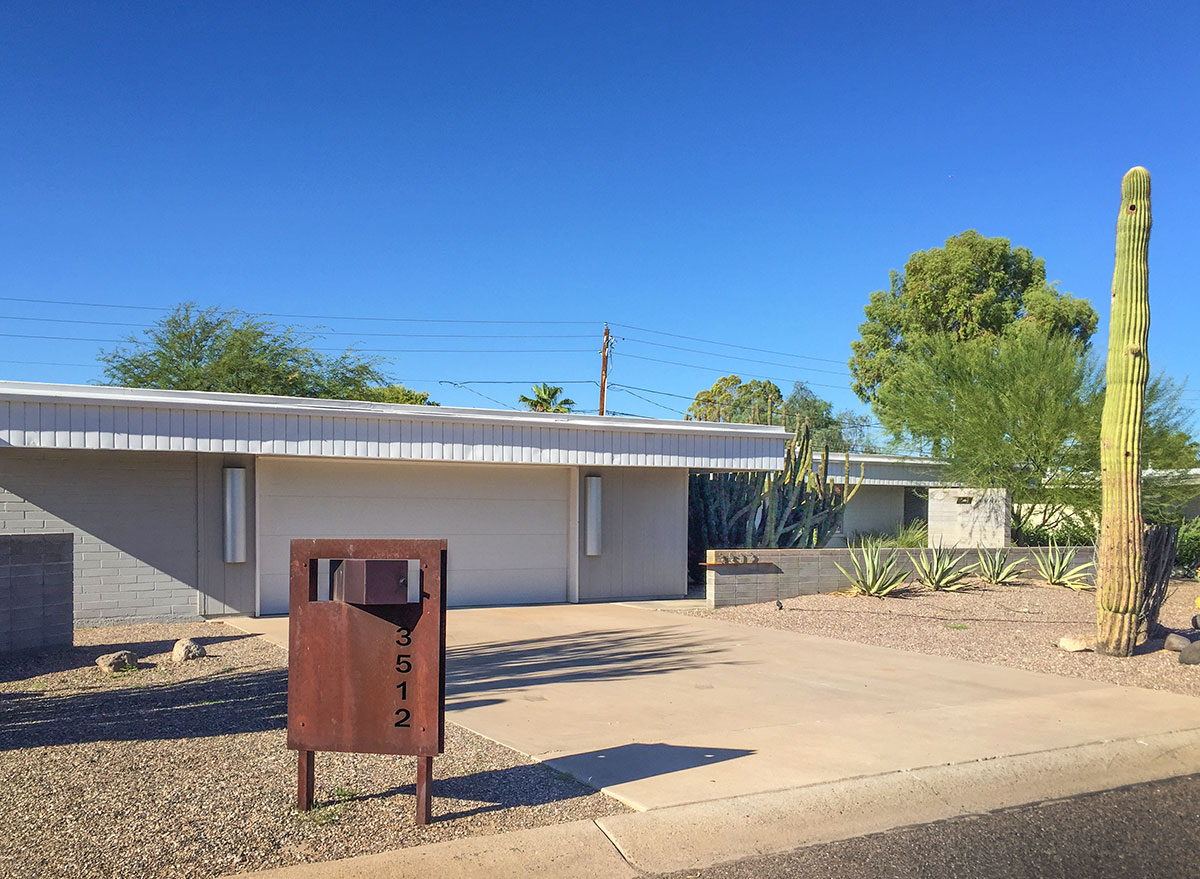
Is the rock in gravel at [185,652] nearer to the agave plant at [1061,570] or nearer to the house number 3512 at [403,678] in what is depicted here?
the house number 3512 at [403,678]

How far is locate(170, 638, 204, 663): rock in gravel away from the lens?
10.4 m

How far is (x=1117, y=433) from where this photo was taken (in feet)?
37.0

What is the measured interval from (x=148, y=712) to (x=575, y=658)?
4.59 m

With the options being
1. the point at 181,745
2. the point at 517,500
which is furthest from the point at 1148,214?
the point at 181,745

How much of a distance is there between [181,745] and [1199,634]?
11.4 metres

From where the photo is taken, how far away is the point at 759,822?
5652 millimetres

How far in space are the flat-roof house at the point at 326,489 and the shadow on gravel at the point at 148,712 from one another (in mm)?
4506

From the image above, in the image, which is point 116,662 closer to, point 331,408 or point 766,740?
point 331,408

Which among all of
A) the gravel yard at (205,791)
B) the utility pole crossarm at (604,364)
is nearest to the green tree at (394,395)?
the utility pole crossarm at (604,364)

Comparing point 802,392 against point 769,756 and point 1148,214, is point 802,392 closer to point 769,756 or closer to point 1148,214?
point 1148,214

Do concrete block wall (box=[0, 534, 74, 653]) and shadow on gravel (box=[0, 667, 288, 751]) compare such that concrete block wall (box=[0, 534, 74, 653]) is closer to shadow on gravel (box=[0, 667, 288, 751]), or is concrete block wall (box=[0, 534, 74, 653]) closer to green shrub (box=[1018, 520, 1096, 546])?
shadow on gravel (box=[0, 667, 288, 751])

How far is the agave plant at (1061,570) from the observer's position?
17953 millimetres

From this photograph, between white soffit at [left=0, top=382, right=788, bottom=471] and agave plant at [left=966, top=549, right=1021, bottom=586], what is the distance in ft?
13.6

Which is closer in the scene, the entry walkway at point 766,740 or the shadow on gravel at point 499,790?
the entry walkway at point 766,740
